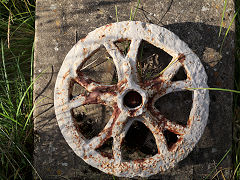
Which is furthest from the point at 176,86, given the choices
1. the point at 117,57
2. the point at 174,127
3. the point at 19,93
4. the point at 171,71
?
the point at 19,93

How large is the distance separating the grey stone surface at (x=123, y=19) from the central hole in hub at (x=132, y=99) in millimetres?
645

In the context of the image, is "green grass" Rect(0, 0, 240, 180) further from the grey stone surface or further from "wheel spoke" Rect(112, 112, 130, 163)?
"wheel spoke" Rect(112, 112, 130, 163)

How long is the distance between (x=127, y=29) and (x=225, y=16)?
848mm

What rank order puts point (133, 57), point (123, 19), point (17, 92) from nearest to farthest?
point (133, 57), point (123, 19), point (17, 92)

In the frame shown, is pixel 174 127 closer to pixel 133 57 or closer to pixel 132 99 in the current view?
pixel 132 99

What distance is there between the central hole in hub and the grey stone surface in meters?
0.64

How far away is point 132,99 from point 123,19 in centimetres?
70

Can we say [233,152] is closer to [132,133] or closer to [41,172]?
[132,133]

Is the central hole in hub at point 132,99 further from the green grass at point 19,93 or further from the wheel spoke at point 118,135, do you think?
the green grass at point 19,93

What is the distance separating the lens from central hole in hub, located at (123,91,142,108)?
1760 millimetres

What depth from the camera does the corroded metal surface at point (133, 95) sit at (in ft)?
5.73

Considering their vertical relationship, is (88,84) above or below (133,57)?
below

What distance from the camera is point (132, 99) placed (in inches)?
69.6

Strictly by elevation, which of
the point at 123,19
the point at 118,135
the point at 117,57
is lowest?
the point at 118,135
